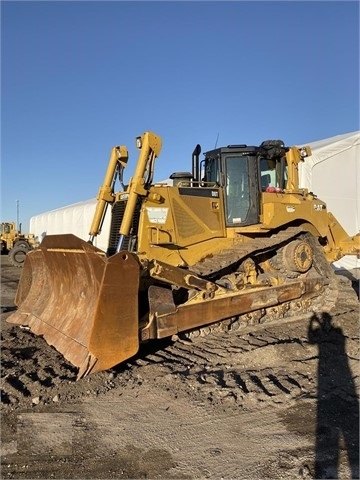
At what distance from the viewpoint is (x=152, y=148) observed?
22.6ft

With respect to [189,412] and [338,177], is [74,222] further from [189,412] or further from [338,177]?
[189,412]

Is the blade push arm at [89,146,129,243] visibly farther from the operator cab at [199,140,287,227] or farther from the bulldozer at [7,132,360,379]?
the operator cab at [199,140,287,227]

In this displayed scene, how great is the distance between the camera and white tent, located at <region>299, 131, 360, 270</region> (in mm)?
16328

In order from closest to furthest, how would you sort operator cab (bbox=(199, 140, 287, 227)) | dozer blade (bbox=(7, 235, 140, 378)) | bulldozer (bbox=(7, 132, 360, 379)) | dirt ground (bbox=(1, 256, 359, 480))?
dirt ground (bbox=(1, 256, 359, 480))
dozer blade (bbox=(7, 235, 140, 378))
bulldozer (bbox=(7, 132, 360, 379))
operator cab (bbox=(199, 140, 287, 227))

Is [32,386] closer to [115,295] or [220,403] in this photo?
[115,295]

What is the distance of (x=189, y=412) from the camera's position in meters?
4.39

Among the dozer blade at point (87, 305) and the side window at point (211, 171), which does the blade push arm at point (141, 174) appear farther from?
the side window at point (211, 171)

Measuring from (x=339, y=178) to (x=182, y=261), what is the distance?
38.9 ft

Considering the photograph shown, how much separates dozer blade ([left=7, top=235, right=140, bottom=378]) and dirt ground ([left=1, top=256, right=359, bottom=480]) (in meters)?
0.26

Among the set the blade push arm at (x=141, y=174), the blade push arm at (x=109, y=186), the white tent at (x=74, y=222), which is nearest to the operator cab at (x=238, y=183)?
the blade push arm at (x=141, y=174)

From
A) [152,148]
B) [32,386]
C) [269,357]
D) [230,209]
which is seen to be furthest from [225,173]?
[32,386]

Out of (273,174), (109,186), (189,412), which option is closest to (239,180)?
(273,174)

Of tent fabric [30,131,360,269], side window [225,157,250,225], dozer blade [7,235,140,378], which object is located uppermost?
tent fabric [30,131,360,269]

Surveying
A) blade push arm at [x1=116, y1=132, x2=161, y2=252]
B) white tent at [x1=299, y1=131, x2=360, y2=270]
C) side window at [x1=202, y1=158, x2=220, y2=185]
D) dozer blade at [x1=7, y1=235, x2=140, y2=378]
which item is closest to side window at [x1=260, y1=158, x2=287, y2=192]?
side window at [x1=202, y1=158, x2=220, y2=185]
